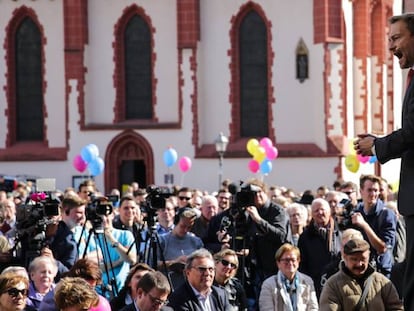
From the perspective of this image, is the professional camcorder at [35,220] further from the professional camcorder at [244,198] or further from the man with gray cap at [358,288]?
the man with gray cap at [358,288]

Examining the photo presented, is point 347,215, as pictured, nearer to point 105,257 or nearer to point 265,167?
point 105,257

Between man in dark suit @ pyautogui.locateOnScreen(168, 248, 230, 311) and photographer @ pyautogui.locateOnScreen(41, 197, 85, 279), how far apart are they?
1.94 meters

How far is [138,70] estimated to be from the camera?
38.9 m

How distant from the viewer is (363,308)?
911cm

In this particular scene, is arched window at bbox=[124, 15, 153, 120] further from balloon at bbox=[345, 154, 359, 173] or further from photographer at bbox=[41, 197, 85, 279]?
photographer at bbox=[41, 197, 85, 279]

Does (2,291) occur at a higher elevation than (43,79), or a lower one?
lower

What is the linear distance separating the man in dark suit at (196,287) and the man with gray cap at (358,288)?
95cm

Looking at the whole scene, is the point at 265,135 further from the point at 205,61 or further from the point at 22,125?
the point at 22,125

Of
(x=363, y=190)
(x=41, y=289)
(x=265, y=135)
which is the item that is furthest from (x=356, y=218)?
(x=265, y=135)

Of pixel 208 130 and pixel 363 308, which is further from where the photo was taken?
pixel 208 130

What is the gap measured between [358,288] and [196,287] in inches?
51.5

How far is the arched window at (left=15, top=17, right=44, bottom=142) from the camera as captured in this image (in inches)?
1553

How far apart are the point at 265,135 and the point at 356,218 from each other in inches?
1080

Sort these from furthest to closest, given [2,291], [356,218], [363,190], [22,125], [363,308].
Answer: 1. [22,125]
2. [363,190]
3. [356,218]
4. [363,308]
5. [2,291]
